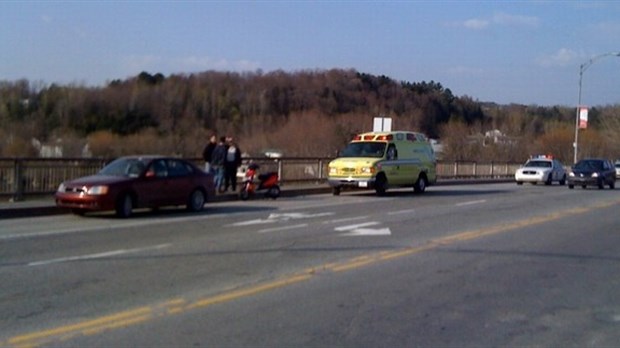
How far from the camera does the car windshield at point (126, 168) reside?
2025 cm

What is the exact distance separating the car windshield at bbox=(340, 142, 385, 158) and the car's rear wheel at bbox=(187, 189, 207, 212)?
29.6 ft

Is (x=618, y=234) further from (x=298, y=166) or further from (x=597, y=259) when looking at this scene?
(x=298, y=166)

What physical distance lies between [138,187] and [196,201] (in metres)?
2.30

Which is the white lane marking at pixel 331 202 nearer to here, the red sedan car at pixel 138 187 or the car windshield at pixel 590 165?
the red sedan car at pixel 138 187

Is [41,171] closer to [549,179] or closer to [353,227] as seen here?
[353,227]

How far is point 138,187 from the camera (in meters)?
19.9

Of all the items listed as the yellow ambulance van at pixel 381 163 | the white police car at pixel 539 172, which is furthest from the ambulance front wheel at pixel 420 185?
the white police car at pixel 539 172

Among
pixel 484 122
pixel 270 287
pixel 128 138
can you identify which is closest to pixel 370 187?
pixel 270 287

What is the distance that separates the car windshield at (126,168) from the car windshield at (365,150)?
10918 millimetres

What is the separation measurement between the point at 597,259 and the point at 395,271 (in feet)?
13.8

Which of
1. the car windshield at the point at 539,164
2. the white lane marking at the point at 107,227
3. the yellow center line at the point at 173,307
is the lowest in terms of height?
the white lane marking at the point at 107,227

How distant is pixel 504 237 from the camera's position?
17219 millimetres

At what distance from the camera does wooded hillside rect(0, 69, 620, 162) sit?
49156mm

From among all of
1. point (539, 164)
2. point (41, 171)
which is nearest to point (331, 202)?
point (41, 171)
